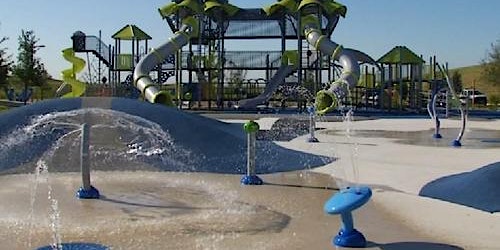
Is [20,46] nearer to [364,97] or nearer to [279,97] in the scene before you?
[279,97]

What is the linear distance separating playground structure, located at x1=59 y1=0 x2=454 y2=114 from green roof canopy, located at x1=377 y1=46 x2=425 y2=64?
6cm

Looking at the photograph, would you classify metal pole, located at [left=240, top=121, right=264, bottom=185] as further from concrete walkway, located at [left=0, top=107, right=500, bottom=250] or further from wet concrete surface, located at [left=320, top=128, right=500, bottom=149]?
wet concrete surface, located at [left=320, top=128, right=500, bottom=149]

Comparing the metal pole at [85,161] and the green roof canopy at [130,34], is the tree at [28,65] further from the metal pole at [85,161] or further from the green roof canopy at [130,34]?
the metal pole at [85,161]

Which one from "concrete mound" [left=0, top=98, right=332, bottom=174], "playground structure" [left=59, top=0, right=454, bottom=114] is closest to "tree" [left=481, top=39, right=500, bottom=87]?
"playground structure" [left=59, top=0, right=454, bottom=114]

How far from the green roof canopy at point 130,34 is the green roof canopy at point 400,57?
1344 cm

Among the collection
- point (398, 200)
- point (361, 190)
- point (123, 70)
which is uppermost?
point (123, 70)

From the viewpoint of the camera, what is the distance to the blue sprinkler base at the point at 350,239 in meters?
6.14

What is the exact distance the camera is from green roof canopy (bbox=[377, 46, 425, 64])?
1325 inches

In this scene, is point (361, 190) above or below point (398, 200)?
above

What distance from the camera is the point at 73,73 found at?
2697 centimetres

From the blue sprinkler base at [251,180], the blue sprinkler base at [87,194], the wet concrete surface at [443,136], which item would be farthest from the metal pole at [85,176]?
the wet concrete surface at [443,136]

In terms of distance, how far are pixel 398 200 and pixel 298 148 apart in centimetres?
647

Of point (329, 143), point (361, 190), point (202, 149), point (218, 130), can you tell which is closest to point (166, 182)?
point (202, 149)

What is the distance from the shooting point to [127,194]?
8945 millimetres
